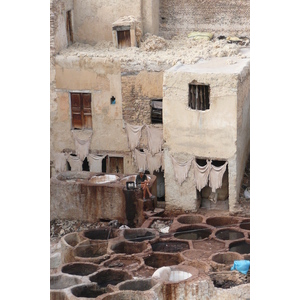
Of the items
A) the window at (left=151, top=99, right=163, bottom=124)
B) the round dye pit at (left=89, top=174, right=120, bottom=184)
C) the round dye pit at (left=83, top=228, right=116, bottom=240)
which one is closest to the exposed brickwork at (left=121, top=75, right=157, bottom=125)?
the window at (left=151, top=99, right=163, bottom=124)

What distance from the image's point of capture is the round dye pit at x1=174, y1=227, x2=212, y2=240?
27.5 m

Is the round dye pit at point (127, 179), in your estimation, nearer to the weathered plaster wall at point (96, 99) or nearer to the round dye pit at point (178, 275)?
the weathered plaster wall at point (96, 99)

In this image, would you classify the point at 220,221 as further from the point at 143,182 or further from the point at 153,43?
the point at 153,43

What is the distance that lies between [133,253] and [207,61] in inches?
239

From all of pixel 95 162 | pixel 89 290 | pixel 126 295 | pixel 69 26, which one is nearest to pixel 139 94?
pixel 95 162

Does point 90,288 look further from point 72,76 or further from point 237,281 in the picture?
point 72,76

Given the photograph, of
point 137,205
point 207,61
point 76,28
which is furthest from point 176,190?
point 76,28

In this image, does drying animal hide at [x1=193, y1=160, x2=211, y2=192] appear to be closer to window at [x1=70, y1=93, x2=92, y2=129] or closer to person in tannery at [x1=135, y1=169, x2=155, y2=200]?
person in tannery at [x1=135, y1=169, x2=155, y2=200]

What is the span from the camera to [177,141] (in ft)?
92.9

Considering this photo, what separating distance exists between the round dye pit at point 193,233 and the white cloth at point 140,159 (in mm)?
3245

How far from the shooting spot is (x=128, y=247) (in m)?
26.8

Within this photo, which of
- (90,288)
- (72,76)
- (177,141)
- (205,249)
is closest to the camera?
(90,288)

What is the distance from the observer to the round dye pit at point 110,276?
81.7 feet

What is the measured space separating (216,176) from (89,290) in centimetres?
556
